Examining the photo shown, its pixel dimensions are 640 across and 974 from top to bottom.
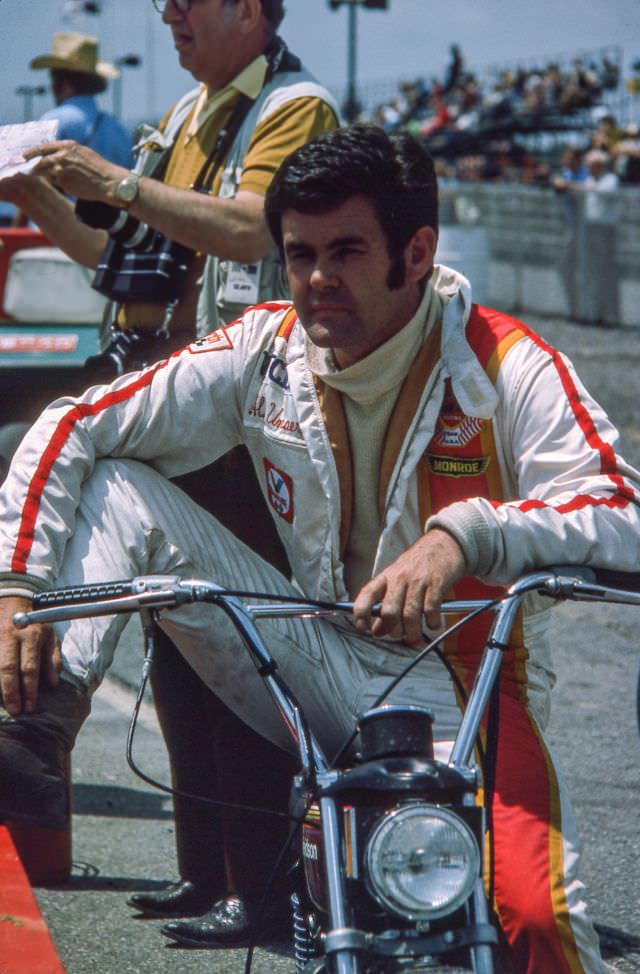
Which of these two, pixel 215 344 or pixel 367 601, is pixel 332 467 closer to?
pixel 215 344

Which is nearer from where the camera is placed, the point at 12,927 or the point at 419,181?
the point at 12,927

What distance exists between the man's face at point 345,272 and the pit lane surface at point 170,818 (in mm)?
1348

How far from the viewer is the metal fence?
1823cm

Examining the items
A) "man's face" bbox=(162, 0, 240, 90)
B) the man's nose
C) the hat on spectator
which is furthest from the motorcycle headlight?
the hat on spectator

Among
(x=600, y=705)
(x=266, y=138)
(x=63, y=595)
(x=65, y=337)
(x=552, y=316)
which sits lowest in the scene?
(x=552, y=316)

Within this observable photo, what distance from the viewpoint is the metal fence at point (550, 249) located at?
18234 millimetres

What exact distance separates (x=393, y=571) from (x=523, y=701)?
2.16 feet

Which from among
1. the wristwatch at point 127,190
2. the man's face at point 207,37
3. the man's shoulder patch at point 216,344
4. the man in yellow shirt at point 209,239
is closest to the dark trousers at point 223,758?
the man in yellow shirt at point 209,239

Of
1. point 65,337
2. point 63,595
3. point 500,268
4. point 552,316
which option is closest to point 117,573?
point 63,595

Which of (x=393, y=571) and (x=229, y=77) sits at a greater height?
(x=229, y=77)

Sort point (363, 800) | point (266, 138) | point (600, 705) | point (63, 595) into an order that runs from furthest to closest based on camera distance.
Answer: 1. point (600, 705)
2. point (266, 138)
3. point (63, 595)
4. point (363, 800)

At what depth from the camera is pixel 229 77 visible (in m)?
4.00

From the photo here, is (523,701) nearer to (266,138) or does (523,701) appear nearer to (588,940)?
(588,940)

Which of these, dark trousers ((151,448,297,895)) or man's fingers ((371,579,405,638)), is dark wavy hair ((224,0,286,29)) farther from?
man's fingers ((371,579,405,638))
